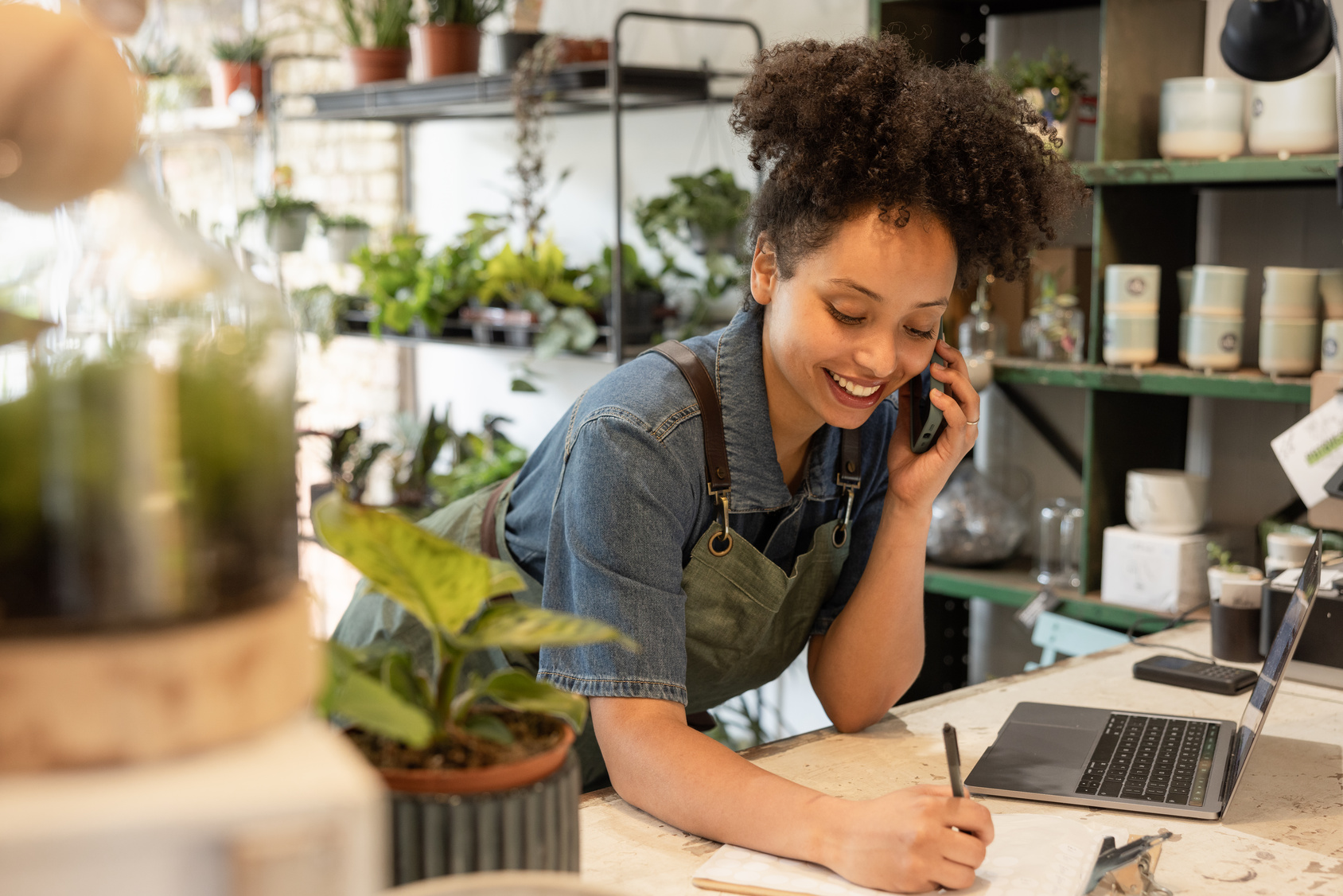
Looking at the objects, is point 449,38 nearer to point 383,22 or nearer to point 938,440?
point 383,22

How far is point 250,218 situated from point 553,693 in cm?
314

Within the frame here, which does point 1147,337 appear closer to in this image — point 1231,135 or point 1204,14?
point 1231,135

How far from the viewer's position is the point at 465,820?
2.20ft

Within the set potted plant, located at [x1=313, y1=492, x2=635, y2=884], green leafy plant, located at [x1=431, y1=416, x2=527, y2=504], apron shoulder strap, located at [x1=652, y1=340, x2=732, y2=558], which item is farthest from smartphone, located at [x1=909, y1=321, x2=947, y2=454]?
green leafy plant, located at [x1=431, y1=416, x2=527, y2=504]

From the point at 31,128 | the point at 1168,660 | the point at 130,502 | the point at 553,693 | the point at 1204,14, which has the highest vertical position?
the point at 1204,14

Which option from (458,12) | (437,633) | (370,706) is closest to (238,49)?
(458,12)

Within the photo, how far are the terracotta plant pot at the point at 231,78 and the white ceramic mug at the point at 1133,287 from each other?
9.98ft

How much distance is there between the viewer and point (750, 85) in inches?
58.4

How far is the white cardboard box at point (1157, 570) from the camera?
2219 mm

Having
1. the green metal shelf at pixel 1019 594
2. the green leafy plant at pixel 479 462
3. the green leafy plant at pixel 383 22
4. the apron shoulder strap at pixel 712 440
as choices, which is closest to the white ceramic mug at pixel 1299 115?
the green metal shelf at pixel 1019 594

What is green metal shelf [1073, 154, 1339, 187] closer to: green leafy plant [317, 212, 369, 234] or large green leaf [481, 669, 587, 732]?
large green leaf [481, 669, 587, 732]

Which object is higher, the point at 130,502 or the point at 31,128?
the point at 31,128

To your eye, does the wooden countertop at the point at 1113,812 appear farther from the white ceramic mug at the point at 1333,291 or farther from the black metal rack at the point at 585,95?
the black metal rack at the point at 585,95

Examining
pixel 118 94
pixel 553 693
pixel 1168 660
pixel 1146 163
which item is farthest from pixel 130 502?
pixel 1146 163
